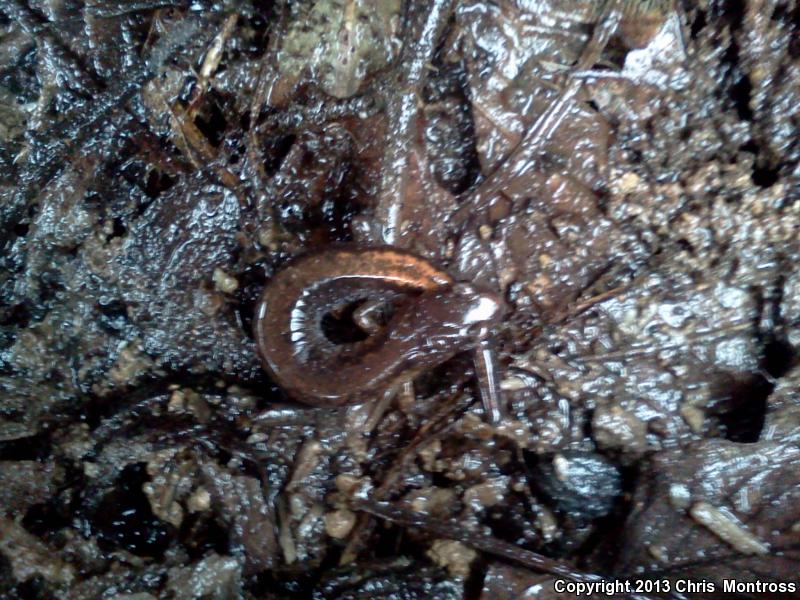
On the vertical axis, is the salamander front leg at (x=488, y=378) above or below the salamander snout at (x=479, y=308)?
below

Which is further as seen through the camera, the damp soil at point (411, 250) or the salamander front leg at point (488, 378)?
the salamander front leg at point (488, 378)

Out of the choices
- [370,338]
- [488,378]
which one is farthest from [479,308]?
[370,338]

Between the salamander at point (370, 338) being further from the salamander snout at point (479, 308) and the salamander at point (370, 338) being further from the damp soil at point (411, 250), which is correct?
the damp soil at point (411, 250)

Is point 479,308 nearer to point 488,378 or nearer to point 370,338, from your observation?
point 488,378

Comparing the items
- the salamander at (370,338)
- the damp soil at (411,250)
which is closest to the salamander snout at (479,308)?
the salamander at (370,338)

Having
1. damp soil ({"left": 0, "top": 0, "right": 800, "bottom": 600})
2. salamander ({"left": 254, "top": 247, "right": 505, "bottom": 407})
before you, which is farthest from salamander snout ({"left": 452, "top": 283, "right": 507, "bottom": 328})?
damp soil ({"left": 0, "top": 0, "right": 800, "bottom": 600})
